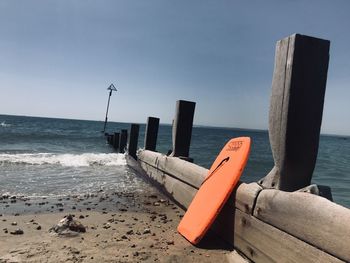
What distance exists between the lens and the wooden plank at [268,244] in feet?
9.22

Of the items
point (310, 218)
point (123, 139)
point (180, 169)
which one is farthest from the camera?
point (123, 139)

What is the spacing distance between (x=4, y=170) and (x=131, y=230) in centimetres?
761

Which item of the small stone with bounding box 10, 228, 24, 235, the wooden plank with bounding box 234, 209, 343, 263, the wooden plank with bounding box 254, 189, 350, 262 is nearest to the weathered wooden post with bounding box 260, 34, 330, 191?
the wooden plank with bounding box 254, 189, 350, 262

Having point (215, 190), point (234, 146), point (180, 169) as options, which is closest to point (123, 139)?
point (180, 169)

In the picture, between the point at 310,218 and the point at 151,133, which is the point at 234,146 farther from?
the point at 151,133

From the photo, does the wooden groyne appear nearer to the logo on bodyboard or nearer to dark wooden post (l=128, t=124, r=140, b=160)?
the logo on bodyboard

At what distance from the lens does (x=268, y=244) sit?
340 centimetres

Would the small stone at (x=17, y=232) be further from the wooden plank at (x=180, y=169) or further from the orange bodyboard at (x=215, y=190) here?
the wooden plank at (x=180, y=169)

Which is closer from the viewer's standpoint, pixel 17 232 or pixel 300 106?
pixel 300 106

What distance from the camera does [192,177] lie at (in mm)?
6031

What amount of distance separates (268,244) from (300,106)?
133 centimetres

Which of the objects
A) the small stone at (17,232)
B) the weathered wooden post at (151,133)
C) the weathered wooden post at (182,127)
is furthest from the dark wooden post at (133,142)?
the small stone at (17,232)

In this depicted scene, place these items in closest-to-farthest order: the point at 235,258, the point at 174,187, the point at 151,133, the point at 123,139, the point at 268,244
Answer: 1. the point at 268,244
2. the point at 235,258
3. the point at 174,187
4. the point at 151,133
5. the point at 123,139

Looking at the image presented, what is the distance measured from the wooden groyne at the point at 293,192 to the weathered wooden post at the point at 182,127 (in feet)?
10.3
